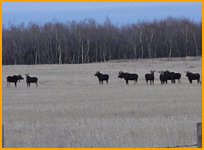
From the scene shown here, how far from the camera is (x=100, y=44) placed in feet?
281

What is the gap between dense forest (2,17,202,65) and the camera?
82.9m

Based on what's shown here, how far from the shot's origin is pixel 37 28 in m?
95.0

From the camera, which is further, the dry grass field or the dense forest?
the dense forest

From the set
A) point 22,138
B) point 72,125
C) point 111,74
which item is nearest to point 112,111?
point 72,125

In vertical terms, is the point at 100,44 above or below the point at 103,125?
above

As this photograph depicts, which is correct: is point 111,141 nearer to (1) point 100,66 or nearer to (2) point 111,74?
(2) point 111,74

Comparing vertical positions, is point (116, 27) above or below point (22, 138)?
above

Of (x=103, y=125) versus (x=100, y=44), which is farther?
(x=100, y=44)

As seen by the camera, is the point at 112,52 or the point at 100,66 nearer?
the point at 100,66

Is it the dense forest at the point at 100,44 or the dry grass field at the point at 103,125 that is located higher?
the dense forest at the point at 100,44

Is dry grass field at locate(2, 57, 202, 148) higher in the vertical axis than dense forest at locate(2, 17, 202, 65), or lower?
lower

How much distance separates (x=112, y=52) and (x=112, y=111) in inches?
2634

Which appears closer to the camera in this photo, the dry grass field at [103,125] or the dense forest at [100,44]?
the dry grass field at [103,125]

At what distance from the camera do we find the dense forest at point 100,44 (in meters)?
82.9
